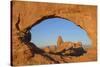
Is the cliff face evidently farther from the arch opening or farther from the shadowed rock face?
the shadowed rock face

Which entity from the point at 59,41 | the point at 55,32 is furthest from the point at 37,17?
the point at 59,41

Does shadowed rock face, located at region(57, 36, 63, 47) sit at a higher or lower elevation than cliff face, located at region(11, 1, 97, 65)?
lower

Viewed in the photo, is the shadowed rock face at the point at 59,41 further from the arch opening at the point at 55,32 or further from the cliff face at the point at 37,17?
the cliff face at the point at 37,17

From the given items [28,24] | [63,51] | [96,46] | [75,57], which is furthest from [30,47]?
[96,46]

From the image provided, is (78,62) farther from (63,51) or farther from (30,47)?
(30,47)

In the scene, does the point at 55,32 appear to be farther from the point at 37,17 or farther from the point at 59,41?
the point at 37,17

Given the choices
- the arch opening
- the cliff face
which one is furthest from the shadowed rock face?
the cliff face

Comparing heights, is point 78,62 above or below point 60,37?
below

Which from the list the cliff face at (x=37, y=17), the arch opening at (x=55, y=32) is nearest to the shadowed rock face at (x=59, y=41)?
the arch opening at (x=55, y=32)
